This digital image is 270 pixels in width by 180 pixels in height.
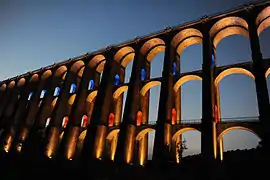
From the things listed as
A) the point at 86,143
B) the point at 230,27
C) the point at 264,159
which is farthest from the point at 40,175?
the point at 230,27

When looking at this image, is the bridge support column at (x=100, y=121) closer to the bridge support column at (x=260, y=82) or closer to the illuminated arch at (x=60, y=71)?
the illuminated arch at (x=60, y=71)

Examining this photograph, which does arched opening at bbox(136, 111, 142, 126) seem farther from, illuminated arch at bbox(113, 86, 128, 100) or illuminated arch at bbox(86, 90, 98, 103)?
illuminated arch at bbox(86, 90, 98, 103)

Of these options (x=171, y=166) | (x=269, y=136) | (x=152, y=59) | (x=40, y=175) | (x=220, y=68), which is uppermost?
(x=152, y=59)

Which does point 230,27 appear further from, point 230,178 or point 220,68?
point 230,178

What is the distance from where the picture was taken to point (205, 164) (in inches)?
880

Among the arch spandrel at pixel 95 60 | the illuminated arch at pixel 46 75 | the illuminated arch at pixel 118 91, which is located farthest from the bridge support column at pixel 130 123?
the illuminated arch at pixel 46 75

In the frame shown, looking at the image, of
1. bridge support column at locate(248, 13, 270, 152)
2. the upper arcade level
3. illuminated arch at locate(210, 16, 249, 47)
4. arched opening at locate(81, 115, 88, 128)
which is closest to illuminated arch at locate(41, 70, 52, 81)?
the upper arcade level

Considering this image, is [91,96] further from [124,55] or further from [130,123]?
[130,123]

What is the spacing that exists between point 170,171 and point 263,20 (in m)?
21.7

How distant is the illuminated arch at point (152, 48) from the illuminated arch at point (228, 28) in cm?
743

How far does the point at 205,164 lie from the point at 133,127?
34.2 ft

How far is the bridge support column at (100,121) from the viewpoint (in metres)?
30.7

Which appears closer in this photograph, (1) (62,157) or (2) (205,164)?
(2) (205,164)

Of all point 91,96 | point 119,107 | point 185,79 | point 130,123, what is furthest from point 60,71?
point 185,79
